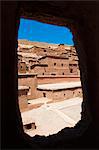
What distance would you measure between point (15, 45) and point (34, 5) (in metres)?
0.83

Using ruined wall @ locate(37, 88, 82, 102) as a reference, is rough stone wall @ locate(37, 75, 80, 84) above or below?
above

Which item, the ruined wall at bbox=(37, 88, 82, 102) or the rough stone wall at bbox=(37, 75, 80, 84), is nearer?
the ruined wall at bbox=(37, 88, 82, 102)

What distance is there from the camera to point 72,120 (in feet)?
28.8

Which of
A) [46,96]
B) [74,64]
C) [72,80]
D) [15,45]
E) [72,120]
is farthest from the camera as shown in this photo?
[74,64]

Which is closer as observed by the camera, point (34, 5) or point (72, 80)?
point (34, 5)

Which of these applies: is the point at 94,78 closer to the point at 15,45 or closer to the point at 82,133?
the point at 82,133

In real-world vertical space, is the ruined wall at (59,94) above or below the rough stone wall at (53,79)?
below

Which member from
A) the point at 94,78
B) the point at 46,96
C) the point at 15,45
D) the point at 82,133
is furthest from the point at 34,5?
the point at 46,96

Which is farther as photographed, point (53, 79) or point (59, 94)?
point (53, 79)

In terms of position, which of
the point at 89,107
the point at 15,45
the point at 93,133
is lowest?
the point at 93,133

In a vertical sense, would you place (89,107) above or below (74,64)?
below

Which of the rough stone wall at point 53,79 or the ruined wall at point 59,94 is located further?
the rough stone wall at point 53,79

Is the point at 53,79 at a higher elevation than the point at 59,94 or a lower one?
higher

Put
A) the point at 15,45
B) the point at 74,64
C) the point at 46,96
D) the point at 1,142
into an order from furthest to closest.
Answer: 1. the point at 74,64
2. the point at 46,96
3. the point at 15,45
4. the point at 1,142
